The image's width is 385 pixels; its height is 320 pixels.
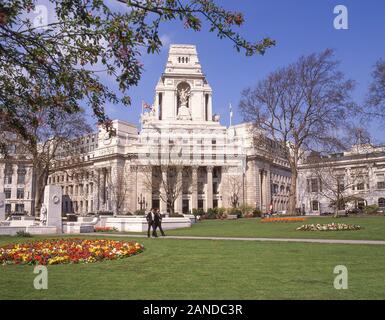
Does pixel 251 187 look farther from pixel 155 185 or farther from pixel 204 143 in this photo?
pixel 155 185

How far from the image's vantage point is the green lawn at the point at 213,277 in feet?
28.2

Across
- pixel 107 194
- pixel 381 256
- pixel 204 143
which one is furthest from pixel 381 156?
pixel 381 256

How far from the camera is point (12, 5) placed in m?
7.60

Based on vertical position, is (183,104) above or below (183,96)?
below

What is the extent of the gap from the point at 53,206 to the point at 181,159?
6331 centimetres

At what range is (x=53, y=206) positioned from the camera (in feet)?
108

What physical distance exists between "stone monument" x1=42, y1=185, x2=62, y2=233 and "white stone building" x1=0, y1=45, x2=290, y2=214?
2082 inches

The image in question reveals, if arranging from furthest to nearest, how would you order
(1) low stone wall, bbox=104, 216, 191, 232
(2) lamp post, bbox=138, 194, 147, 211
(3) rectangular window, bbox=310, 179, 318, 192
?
(3) rectangular window, bbox=310, 179, 318, 192
(2) lamp post, bbox=138, 194, 147, 211
(1) low stone wall, bbox=104, 216, 191, 232

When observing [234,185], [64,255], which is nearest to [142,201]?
[234,185]

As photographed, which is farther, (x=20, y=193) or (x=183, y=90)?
(x=20, y=193)

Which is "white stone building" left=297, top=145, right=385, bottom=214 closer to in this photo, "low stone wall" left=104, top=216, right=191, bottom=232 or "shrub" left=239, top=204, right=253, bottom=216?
"shrub" left=239, top=204, right=253, bottom=216

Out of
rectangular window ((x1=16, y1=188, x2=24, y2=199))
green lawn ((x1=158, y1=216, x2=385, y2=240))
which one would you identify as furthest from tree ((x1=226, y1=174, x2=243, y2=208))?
green lawn ((x1=158, y1=216, x2=385, y2=240))

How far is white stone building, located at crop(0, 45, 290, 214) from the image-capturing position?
316 ft

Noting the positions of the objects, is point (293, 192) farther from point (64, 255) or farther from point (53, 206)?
point (64, 255)
